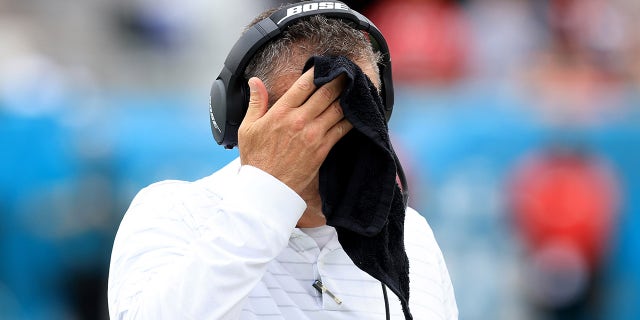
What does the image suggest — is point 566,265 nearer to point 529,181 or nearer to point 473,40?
point 529,181

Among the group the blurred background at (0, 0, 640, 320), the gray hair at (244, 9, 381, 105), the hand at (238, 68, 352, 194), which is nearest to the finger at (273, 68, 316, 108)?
the hand at (238, 68, 352, 194)

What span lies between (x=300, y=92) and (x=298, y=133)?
5cm

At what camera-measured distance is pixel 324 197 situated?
4.27 feet

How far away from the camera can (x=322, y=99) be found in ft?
4.04

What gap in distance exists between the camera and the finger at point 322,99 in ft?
4.04

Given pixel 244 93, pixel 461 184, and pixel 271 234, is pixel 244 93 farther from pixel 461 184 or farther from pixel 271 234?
pixel 461 184

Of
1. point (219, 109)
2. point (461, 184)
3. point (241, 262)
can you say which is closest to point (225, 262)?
point (241, 262)

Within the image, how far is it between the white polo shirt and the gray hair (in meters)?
0.17

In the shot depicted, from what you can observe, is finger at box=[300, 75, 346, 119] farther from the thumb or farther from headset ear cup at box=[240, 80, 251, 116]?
headset ear cup at box=[240, 80, 251, 116]

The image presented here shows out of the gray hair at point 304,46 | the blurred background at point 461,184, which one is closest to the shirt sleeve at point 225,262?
the gray hair at point 304,46

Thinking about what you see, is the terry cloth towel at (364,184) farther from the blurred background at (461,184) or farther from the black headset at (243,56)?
the blurred background at (461,184)

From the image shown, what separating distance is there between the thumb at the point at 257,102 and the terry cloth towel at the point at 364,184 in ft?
0.22

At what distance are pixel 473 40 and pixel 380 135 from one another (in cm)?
463

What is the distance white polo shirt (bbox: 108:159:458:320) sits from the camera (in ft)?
3.92
